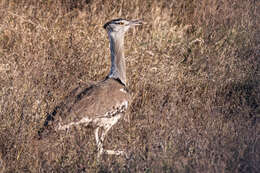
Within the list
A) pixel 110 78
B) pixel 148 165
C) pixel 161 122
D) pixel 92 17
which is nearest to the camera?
pixel 148 165

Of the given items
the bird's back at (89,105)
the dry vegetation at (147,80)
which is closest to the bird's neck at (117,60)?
the bird's back at (89,105)

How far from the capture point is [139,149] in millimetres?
3375

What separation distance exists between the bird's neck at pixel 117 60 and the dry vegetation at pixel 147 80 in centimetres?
43

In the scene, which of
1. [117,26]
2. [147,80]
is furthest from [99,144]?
[147,80]

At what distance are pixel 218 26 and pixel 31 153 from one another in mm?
3524

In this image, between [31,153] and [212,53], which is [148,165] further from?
[212,53]

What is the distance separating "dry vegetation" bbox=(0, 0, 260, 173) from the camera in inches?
125

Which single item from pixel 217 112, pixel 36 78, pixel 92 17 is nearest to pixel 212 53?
pixel 217 112

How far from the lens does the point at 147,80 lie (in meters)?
4.52

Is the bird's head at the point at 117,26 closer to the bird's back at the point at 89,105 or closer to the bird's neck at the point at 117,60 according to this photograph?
the bird's neck at the point at 117,60

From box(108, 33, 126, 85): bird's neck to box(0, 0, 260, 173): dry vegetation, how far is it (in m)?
0.43

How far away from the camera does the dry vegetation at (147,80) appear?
3.19 metres

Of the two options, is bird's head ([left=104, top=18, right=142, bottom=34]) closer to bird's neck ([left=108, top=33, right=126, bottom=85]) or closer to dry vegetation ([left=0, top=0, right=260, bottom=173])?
bird's neck ([left=108, top=33, right=126, bottom=85])

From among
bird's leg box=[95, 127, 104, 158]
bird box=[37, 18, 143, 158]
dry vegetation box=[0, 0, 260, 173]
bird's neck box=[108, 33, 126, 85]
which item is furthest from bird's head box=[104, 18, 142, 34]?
bird's leg box=[95, 127, 104, 158]
